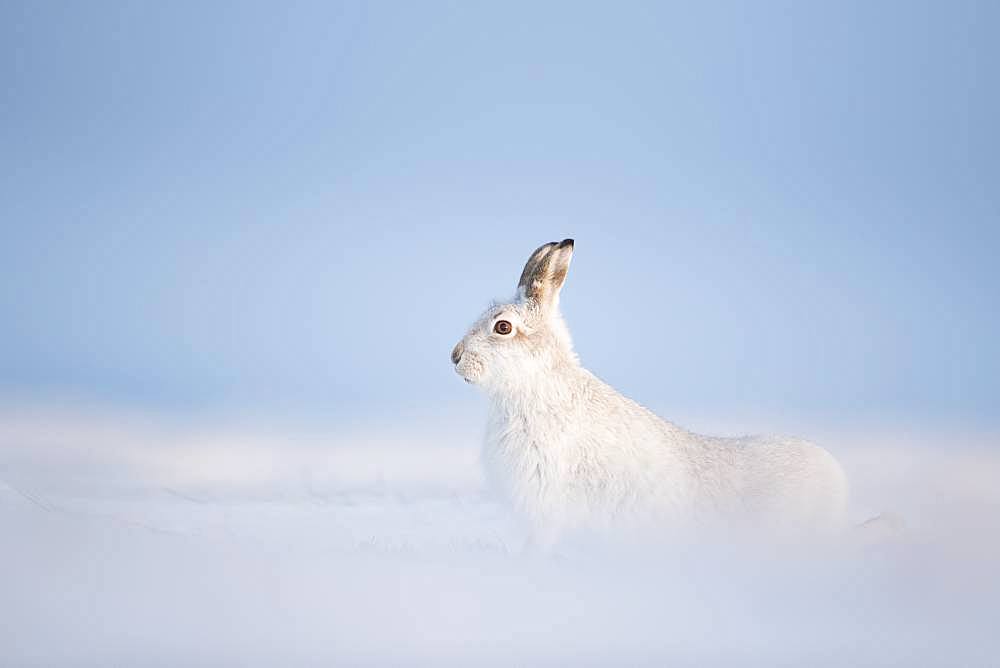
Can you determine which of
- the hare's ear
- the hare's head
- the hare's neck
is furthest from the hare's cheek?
the hare's ear

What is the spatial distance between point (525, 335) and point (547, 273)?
425 mm

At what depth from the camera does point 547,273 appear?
6.55m

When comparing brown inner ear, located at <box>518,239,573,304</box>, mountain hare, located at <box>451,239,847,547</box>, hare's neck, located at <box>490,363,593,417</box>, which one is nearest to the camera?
mountain hare, located at <box>451,239,847,547</box>

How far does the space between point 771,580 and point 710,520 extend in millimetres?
544

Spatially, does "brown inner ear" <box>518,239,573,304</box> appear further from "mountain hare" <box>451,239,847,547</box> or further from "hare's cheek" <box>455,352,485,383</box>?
"hare's cheek" <box>455,352,485,383</box>

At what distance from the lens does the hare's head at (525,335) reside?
637cm

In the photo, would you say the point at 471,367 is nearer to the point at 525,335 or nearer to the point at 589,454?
the point at 525,335

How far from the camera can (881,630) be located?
17.9 feet

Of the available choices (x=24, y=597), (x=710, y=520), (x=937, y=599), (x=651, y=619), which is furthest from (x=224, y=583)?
(x=937, y=599)

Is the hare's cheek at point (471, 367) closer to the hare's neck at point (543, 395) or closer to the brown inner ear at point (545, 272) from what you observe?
the hare's neck at point (543, 395)

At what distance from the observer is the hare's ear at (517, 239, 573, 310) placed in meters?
6.50

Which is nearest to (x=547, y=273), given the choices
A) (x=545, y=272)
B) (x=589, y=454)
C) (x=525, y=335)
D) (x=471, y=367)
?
(x=545, y=272)

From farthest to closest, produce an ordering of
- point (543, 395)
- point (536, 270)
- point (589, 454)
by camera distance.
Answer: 1. point (536, 270)
2. point (543, 395)
3. point (589, 454)

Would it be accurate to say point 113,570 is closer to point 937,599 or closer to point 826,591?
point 826,591
